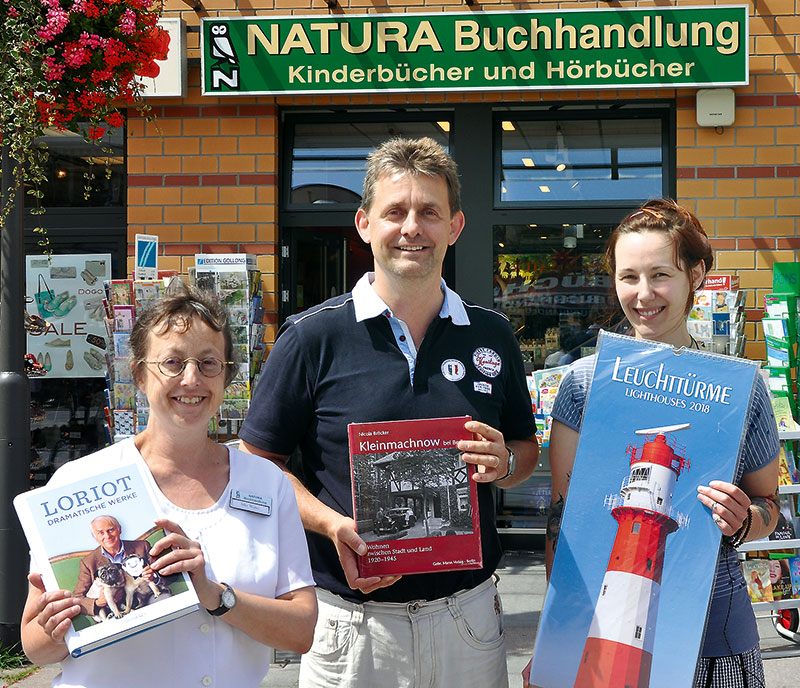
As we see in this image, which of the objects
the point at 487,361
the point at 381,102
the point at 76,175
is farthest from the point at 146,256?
the point at 487,361

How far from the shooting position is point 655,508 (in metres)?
1.86

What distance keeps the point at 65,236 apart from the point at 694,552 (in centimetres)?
517

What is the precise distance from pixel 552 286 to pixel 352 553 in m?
4.10

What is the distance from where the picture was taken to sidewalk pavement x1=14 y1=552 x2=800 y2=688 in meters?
4.12

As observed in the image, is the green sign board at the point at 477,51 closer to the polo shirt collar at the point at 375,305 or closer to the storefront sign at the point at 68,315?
the storefront sign at the point at 68,315

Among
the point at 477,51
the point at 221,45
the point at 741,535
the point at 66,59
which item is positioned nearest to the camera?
the point at 741,535

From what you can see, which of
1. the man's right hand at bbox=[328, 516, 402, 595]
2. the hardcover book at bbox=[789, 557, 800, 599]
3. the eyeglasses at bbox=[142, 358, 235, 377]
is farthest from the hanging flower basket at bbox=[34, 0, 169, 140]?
the hardcover book at bbox=[789, 557, 800, 599]

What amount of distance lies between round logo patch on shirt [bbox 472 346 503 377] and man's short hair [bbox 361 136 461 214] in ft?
1.21

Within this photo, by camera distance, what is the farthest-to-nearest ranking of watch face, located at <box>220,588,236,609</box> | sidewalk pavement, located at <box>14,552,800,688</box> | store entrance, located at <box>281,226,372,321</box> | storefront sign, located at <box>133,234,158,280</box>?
1. store entrance, located at <box>281,226,372,321</box>
2. storefront sign, located at <box>133,234,158,280</box>
3. sidewalk pavement, located at <box>14,552,800,688</box>
4. watch face, located at <box>220,588,236,609</box>

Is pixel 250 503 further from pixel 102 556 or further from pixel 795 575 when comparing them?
pixel 795 575

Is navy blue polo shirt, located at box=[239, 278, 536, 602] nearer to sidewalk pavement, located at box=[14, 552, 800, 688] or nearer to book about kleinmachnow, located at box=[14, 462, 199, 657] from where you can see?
book about kleinmachnow, located at box=[14, 462, 199, 657]

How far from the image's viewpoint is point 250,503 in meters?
1.82

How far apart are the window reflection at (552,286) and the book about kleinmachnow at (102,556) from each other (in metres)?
4.31

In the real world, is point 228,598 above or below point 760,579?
above
